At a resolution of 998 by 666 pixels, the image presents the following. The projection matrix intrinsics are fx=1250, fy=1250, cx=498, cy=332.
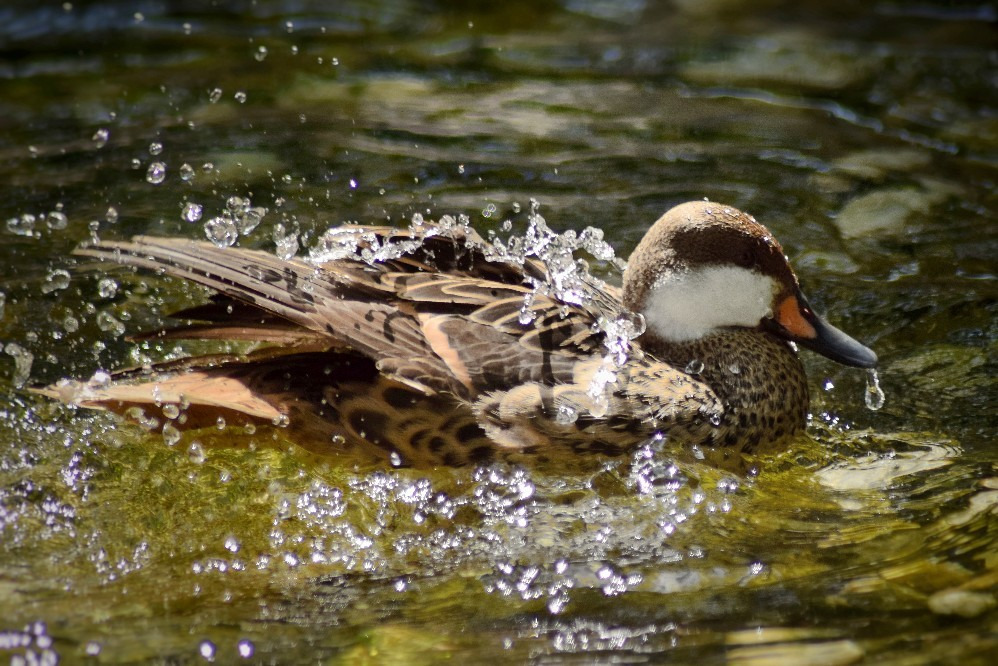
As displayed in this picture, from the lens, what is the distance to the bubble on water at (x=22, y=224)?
5.84 metres

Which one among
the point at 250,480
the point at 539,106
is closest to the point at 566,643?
the point at 250,480

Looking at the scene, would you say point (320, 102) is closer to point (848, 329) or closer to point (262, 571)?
point (848, 329)

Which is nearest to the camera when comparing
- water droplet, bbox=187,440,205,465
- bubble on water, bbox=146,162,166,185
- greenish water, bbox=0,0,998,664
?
greenish water, bbox=0,0,998,664

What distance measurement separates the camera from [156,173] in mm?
6363

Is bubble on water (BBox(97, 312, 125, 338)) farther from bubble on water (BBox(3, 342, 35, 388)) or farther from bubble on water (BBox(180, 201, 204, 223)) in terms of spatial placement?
bubble on water (BBox(180, 201, 204, 223))

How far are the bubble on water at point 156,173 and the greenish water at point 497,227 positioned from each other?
0.03 meters

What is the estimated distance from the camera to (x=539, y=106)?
7.39 meters

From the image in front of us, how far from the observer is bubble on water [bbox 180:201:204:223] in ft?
19.4

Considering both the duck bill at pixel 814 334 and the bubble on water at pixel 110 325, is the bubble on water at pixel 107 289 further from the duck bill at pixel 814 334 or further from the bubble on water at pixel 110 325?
the duck bill at pixel 814 334

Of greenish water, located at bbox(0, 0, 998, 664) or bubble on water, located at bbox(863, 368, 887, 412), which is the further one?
bubble on water, located at bbox(863, 368, 887, 412)

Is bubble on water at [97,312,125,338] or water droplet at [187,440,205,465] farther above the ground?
bubble on water at [97,312,125,338]

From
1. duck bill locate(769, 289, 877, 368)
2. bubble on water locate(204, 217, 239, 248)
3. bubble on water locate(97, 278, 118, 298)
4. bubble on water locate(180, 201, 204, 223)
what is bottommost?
Result: bubble on water locate(97, 278, 118, 298)

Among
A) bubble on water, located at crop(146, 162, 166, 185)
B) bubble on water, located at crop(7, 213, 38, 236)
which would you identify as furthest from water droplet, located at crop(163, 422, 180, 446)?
bubble on water, located at crop(146, 162, 166, 185)

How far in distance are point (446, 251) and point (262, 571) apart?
1305 mm
